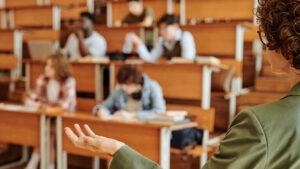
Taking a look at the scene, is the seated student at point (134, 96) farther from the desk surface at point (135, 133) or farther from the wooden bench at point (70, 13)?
the wooden bench at point (70, 13)

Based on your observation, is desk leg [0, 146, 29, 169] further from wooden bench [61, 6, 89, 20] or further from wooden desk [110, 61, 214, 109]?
wooden bench [61, 6, 89, 20]

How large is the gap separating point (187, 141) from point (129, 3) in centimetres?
252

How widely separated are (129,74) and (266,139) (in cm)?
216

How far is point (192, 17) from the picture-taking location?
14.8 feet

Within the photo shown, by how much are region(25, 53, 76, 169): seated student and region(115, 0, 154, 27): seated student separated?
1.45 m

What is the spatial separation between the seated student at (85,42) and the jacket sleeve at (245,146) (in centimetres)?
357

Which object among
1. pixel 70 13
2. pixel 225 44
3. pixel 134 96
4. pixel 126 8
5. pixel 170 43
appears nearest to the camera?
pixel 134 96

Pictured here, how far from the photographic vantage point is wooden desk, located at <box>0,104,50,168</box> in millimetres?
2711

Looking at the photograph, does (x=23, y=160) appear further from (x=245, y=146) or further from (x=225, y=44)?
(x=245, y=146)

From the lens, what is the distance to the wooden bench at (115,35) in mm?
4270

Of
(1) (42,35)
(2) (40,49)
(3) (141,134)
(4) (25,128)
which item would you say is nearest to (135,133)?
(3) (141,134)

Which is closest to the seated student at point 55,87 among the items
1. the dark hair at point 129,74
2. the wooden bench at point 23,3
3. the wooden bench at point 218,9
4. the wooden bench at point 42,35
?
the dark hair at point 129,74

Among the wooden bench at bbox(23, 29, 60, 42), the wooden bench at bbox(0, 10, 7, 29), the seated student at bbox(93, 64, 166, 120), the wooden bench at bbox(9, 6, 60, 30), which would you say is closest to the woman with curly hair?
the seated student at bbox(93, 64, 166, 120)

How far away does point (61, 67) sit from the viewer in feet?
10.8
